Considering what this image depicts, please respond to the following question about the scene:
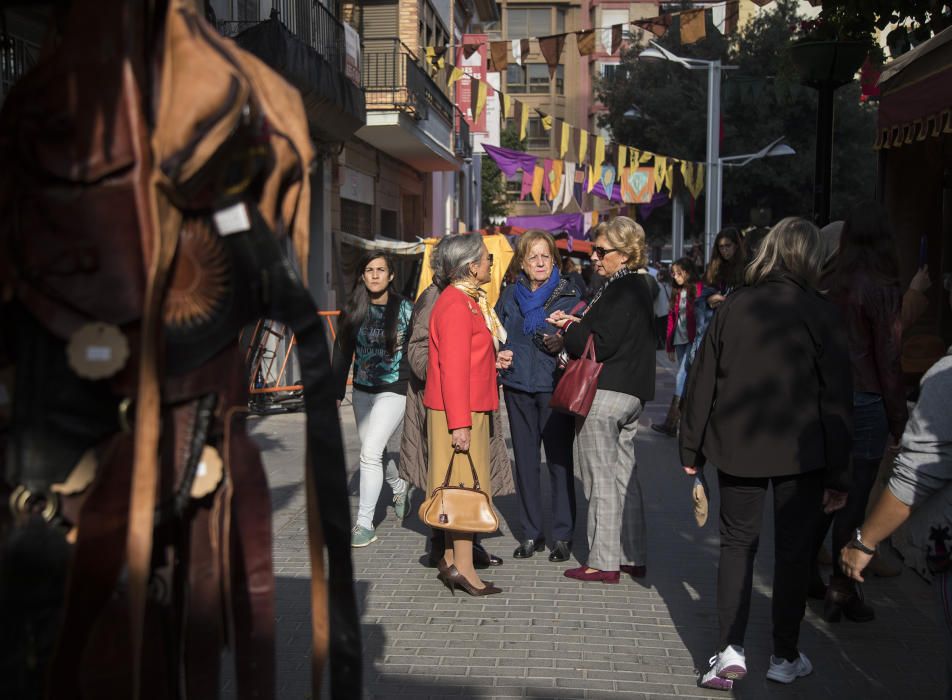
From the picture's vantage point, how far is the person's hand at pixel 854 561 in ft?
10.6

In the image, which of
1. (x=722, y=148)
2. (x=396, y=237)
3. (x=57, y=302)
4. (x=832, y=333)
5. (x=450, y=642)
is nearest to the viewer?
(x=57, y=302)

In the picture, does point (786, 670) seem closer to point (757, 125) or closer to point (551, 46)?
point (551, 46)

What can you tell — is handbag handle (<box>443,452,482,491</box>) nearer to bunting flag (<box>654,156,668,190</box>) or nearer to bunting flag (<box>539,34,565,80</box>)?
bunting flag (<box>539,34,565,80</box>)

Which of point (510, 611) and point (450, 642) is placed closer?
point (450, 642)

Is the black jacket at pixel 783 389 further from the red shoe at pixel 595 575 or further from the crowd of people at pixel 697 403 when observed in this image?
the red shoe at pixel 595 575

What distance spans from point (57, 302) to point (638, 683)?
126 inches

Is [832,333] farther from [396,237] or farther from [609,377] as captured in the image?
[396,237]

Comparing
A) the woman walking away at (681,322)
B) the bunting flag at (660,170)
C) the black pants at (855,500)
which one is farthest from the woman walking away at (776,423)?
the bunting flag at (660,170)

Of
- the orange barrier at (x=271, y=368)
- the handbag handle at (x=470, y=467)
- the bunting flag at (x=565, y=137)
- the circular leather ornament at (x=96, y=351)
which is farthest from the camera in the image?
the bunting flag at (x=565, y=137)

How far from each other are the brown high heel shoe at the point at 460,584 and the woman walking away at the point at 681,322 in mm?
4711

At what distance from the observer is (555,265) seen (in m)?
6.27

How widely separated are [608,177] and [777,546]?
70.5 ft

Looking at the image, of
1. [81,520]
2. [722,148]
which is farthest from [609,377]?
[722,148]

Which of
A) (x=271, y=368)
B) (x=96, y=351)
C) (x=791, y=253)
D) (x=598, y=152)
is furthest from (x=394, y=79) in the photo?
(x=96, y=351)
